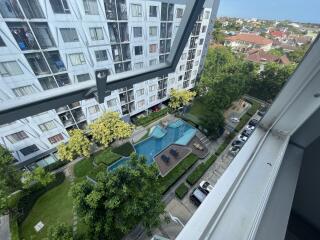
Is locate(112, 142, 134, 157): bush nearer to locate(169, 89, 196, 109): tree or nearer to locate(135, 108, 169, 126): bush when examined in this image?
locate(135, 108, 169, 126): bush

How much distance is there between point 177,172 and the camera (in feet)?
21.3

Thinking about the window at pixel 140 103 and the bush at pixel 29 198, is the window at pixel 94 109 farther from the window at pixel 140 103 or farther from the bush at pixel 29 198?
the bush at pixel 29 198

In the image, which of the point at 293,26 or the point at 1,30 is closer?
the point at 293,26

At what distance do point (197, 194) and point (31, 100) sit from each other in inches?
227

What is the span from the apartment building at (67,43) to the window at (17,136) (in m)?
0.02

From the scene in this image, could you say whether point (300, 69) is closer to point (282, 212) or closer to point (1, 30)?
point (282, 212)

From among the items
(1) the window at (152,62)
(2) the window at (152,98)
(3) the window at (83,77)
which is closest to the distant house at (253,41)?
(1) the window at (152,62)

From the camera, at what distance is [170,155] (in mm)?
7270

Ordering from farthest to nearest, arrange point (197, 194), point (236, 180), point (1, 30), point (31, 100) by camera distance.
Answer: point (197, 194) → point (1, 30) → point (31, 100) → point (236, 180)

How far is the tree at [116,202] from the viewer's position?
322 cm

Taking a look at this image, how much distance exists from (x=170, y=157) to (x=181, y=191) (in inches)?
65.2

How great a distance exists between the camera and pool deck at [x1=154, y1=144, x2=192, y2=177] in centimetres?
664

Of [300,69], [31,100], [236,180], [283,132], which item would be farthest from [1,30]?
[283,132]

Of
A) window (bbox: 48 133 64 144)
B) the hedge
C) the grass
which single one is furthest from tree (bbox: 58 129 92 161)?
the hedge
